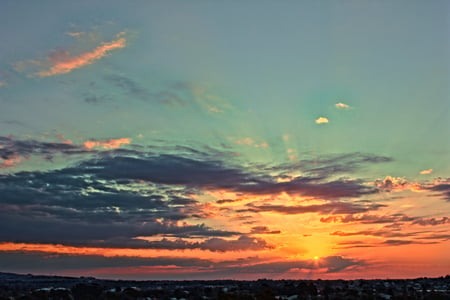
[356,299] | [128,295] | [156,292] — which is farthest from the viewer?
[156,292]

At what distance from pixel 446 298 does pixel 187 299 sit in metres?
43.0

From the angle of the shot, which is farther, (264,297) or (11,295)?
(11,295)

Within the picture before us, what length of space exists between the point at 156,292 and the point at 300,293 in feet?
93.9

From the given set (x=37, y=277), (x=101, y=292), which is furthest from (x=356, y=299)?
(x=37, y=277)

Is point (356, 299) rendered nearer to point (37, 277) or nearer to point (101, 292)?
point (101, 292)

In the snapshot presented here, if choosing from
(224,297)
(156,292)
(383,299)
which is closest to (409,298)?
(383,299)

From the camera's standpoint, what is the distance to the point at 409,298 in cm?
9138

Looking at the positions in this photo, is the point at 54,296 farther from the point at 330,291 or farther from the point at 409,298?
the point at 409,298

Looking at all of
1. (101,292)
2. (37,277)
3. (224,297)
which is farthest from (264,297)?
(37,277)

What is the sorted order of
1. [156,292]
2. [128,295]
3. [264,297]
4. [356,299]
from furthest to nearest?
1. [156,292]
2. [128,295]
3. [356,299]
4. [264,297]

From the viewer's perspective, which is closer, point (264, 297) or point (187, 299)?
point (264, 297)

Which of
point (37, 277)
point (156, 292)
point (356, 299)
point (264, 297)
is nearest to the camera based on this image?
point (264, 297)

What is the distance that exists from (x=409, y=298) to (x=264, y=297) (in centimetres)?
2636

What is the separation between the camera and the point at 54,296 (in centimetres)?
9412
